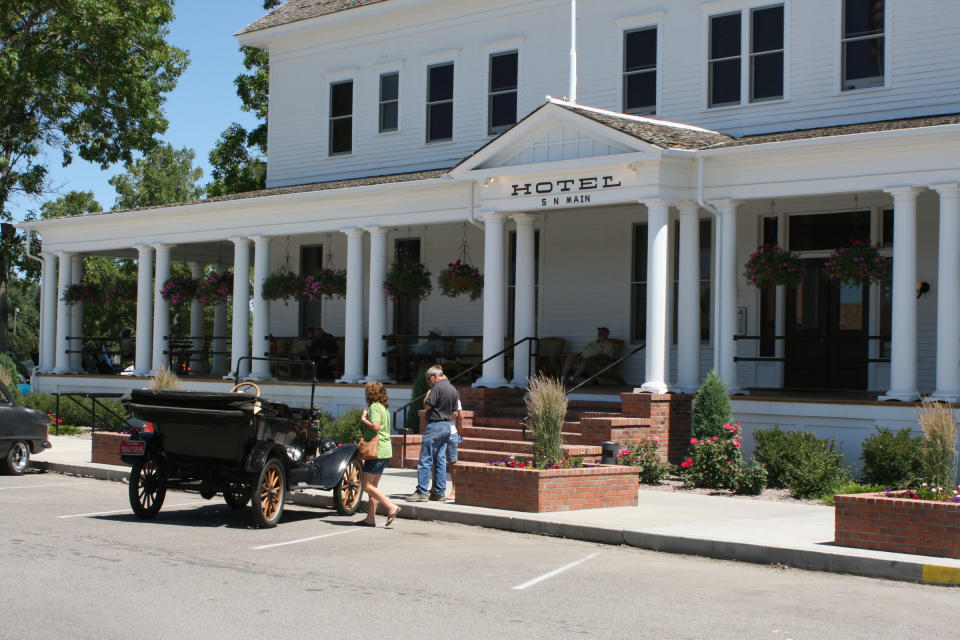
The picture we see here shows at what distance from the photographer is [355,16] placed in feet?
85.2

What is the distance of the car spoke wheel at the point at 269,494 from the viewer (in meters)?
12.2

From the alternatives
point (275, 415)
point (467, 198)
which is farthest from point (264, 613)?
point (467, 198)

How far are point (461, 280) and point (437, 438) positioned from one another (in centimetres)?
810

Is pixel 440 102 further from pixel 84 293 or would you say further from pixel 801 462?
pixel 801 462

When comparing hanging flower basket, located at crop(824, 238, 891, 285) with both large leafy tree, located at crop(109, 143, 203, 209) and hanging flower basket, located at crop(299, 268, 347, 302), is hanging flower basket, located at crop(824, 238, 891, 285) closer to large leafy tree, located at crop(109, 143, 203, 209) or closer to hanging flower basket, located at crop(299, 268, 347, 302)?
hanging flower basket, located at crop(299, 268, 347, 302)

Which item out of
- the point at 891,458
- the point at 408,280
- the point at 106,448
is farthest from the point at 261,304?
the point at 891,458

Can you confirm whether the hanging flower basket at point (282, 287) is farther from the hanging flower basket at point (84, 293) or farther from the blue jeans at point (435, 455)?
the blue jeans at point (435, 455)

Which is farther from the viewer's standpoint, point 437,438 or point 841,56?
point 841,56

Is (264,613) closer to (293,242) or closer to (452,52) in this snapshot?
(452,52)

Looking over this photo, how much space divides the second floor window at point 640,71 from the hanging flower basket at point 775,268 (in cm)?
488

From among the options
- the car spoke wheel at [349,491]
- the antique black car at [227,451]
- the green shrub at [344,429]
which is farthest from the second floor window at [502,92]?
the antique black car at [227,451]

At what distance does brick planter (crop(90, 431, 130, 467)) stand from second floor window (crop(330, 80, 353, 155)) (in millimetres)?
10293

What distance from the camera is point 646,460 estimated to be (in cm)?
1680

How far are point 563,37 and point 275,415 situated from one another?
42.1 feet
